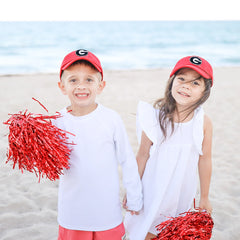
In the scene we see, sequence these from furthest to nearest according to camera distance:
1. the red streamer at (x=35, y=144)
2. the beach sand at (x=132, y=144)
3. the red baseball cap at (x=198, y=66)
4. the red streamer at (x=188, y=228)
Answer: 1. the beach sand at (x=132, y=144)
2. the red baseball cap at (x=198, y=66)
3. the red streamer at (x=188, y=228)
4. the red streamer at (x=35, y=144)

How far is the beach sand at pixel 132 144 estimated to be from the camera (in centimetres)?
278

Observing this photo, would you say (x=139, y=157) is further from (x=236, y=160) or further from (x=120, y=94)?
(x=120, y=94)

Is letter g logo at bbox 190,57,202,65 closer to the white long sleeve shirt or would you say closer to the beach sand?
the white long sleeve shirt

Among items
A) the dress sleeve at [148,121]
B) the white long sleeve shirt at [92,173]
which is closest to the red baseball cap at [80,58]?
the white long sleeve shirt at [92,173]

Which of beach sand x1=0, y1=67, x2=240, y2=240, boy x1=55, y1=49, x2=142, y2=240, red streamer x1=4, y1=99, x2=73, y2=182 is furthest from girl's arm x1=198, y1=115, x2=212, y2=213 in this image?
red streamer x1=4, y1=99, x2=73, y2=182

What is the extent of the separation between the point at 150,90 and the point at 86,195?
698cm

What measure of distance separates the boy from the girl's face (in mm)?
447

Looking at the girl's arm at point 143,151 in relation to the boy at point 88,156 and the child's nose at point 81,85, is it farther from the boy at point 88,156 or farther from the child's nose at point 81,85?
the child's nose at point 81,85

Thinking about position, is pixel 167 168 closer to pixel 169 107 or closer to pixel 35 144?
pixel 169 107

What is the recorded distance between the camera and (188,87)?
Answer: 1.88 m

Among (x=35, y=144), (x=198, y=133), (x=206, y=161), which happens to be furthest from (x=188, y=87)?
(x=35, y=144)

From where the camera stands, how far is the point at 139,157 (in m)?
2.08

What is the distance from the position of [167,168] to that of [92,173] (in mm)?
543

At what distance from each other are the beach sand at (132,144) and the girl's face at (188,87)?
141 centimetres
